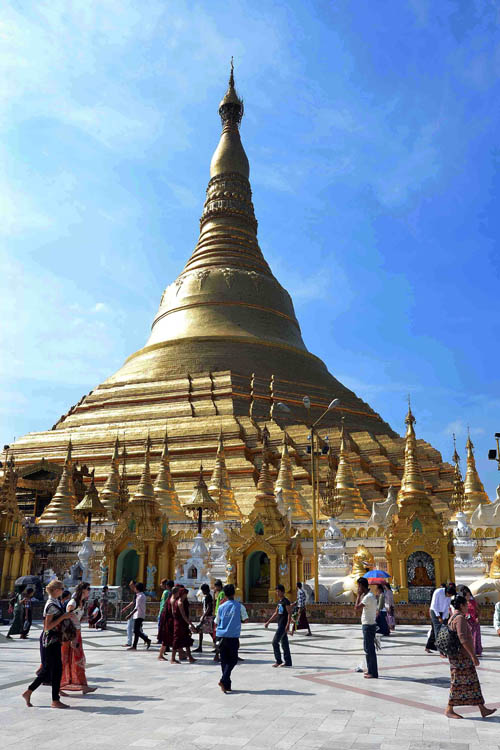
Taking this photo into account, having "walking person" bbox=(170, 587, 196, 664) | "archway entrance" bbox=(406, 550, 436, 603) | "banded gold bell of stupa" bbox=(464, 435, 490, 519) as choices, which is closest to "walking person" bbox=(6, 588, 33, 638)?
"walking person" bbox=(170, 587, 196, 664)

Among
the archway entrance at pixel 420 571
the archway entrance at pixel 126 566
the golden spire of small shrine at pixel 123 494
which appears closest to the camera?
the archway entrance at pixel 420 571

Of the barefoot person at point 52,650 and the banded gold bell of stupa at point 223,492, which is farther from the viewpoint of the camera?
the banded gold bell of stupa at point 223,492

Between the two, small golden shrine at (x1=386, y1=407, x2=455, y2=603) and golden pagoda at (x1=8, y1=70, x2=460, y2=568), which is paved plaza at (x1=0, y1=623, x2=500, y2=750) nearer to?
small golden shrine at (x1=386, y1=407, x2=455, y2=603)

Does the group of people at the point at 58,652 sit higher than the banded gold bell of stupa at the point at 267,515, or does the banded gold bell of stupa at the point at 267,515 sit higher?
the banded gold bell of stupa at the point at 267,515

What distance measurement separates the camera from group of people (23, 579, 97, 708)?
715 cm

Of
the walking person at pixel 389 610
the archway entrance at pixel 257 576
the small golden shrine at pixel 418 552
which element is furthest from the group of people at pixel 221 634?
the archway entrance at pixel 257 576

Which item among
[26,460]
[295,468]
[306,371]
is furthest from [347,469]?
[26,460]

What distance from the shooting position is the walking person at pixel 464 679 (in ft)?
21.4

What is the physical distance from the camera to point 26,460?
40.3 meters

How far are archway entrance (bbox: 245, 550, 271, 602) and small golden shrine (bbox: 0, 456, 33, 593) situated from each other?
9.02 meters

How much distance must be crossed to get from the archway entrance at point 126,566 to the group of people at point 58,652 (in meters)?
16.0

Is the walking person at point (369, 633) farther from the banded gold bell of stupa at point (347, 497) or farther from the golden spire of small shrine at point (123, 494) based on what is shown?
the golden spire of small shrine at point (123, 494)

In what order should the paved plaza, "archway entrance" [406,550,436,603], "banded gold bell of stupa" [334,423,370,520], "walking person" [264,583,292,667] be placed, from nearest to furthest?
the paved plaza → "walking person" [264,583,292,667] → "archway entrance" [406,550,436,603] → "banded gold bell of stupa" [334,423,370,520]

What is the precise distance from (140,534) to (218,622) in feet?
52.5
